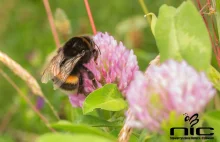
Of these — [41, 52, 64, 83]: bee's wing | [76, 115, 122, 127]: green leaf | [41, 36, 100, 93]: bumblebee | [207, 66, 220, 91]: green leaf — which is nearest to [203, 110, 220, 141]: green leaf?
[207, 66, 220, 91]: green leaf

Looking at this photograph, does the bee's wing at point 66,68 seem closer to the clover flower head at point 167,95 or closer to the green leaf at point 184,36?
the green leaf at point 184,36

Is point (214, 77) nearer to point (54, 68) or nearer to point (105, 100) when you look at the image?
point (105, 100)

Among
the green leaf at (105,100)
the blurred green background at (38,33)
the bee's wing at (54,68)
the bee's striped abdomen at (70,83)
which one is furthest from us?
the blurred green background at (38,33)

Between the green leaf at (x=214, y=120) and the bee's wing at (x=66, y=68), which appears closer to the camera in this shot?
the green leaf at (x=214, y=120)

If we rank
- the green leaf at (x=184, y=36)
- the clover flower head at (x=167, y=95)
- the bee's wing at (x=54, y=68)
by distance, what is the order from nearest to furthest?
the clover flower head at (x=167, y=95) → the green leaf at (x=184, y=36) → the bee's wing at (x=54, y=68)

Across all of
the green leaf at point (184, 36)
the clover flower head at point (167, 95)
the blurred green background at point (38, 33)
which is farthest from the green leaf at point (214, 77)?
the blurred green background at point (38, 33)

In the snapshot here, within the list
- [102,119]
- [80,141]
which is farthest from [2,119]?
[80,141]

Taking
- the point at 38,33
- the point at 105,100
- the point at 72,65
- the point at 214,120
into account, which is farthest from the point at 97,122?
the point at 38,33
